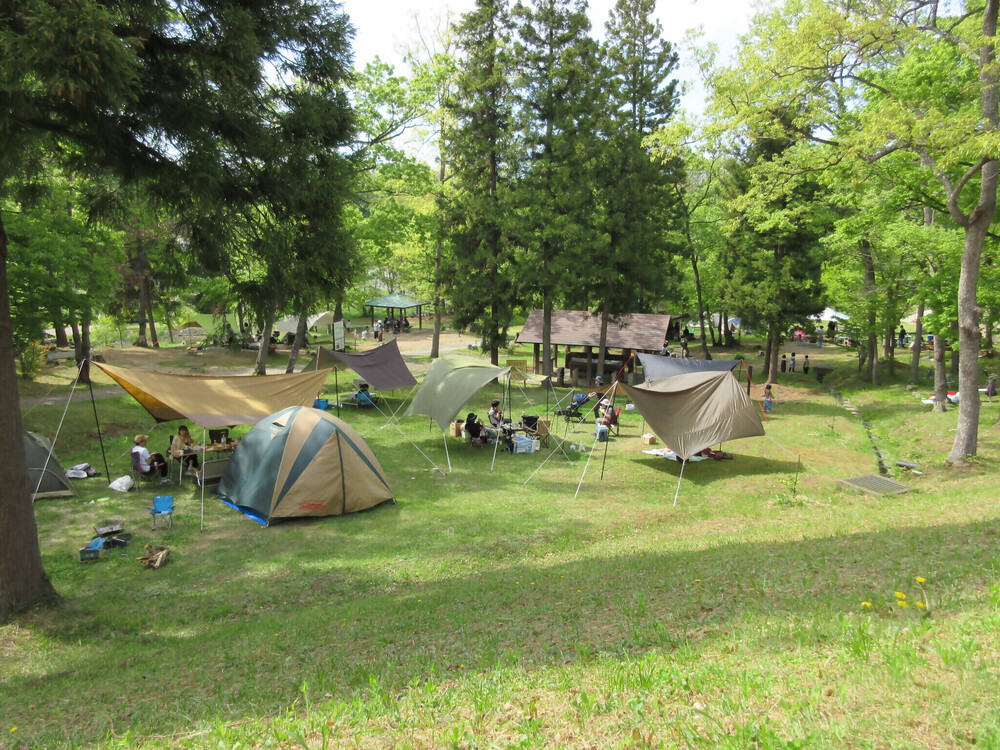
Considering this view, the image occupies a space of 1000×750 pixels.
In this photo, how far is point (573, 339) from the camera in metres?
28.9

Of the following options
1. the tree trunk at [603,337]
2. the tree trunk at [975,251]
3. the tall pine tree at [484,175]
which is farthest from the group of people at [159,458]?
the tree trunk at [603,337]

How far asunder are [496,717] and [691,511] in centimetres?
870

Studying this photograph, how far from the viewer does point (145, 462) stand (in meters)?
12.8

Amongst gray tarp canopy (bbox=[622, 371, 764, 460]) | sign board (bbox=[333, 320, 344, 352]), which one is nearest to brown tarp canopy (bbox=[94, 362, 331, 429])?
gray tarp canopy (bbox=[622, 371, 764, 460])

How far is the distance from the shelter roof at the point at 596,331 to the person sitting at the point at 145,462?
60.5 ft

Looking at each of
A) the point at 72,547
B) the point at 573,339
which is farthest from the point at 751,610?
the point at 573,339

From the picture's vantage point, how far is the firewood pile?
9.22 metres

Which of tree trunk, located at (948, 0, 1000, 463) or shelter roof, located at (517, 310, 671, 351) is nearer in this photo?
tree trunk, located at (948, 0, 1000, 463)

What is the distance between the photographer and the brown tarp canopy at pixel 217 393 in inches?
484

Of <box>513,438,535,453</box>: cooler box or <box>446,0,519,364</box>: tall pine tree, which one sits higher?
<box>446,0,519,364</box>: tall pine tree

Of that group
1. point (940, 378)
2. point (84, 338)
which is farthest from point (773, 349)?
point (84, 338)

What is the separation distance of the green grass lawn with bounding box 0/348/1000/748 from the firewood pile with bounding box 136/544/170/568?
0.45ft

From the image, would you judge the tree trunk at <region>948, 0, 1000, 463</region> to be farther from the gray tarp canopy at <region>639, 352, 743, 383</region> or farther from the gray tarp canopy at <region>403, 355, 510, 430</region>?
the gray tarp canopy at <region>403, 355, 510, 430</region>

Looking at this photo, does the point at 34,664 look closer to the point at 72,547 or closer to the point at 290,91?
the point at 72,547
